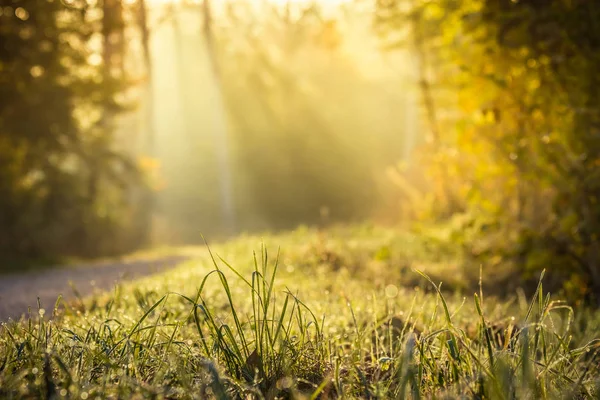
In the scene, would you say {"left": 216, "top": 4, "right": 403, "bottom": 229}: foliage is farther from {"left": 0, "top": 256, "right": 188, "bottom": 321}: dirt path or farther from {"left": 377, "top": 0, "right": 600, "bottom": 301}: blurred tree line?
{"left": 377, "top": 0, "right": 600, "bottom": 301}: blurred tree line

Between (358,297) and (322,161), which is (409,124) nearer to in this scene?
(322,161)

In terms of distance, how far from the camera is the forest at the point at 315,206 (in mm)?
2479

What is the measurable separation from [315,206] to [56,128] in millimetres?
14231

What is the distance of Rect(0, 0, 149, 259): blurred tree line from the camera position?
1081 cm

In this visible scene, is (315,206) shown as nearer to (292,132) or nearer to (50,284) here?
(292,132)

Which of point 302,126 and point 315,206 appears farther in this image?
point 302,126

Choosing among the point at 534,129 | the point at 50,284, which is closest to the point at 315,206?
the point at 50,284

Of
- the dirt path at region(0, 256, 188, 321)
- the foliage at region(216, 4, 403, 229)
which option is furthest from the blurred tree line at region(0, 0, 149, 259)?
the foliage at region(216, 4, 403, 229)

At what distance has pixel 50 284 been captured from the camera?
7090 millimetres

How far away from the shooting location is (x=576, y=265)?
561cm

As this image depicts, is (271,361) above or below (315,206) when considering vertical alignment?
above

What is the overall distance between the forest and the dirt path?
2.18 feet

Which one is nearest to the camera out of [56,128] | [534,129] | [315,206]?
[534,129]

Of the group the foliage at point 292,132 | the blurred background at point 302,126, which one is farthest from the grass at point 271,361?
the foliage at point 292,132
